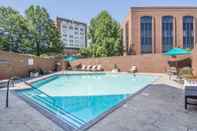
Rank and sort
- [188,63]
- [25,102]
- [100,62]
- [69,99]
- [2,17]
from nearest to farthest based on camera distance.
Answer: [25,102] → [69,99] → [188,63] → [100,62] → [2,17]

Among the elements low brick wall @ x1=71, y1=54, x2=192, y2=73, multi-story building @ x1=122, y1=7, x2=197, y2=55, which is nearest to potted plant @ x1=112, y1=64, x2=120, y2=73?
low brick wall @ x1=71, y1=54, x2=192, y2=73

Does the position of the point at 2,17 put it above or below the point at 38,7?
below

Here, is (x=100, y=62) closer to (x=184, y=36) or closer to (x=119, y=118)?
(x=184, y=36)

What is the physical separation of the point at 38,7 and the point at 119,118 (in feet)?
97.3

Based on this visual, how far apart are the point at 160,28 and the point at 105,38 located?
9.01 m

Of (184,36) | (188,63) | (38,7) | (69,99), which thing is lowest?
(69,99)

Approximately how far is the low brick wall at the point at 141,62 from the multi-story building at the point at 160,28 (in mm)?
8906

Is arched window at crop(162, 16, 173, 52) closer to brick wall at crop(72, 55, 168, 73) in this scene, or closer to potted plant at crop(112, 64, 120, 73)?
brick wall at crop(72, 55, 168, 73)

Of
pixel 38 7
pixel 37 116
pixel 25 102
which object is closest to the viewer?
pixel 37 116

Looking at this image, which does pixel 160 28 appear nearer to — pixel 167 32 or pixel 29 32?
pixel 167 32


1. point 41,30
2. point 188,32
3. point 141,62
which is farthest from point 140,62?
point 41,30

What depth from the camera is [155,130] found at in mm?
3805

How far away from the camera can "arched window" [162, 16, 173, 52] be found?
3005 cm

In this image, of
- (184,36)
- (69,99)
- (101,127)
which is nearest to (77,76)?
(69,99)
